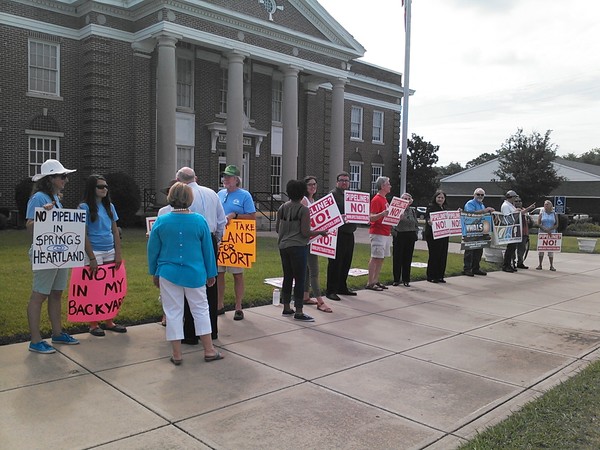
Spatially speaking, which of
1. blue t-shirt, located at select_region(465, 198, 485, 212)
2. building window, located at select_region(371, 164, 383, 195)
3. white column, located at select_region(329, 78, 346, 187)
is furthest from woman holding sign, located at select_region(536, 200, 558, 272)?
building window, located at select_region(371, 164, 383, 195)

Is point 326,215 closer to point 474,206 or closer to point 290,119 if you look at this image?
point 474,206

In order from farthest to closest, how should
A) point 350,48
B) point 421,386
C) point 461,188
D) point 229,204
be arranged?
point 461,188 < point 350,48 < point 229,204 < point 421,386

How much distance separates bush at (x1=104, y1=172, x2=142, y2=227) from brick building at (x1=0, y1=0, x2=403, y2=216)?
1401mm

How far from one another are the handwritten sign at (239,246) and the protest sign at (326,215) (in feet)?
4.60

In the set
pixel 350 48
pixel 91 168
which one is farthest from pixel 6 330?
pixel 350 48

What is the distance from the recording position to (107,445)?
11.9ft

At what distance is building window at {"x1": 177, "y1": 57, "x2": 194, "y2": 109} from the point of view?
25.0 metres

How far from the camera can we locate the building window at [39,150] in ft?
69.9

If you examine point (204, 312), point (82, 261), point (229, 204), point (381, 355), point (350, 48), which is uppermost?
point (350, 48)

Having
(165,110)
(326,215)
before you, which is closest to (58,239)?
(326,215)

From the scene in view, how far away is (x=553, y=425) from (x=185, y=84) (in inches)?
943

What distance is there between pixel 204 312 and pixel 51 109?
64.1 ft

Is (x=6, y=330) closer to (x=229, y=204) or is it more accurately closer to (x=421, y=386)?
(x=229, y=204)

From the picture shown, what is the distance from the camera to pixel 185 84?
25281 millimetres
